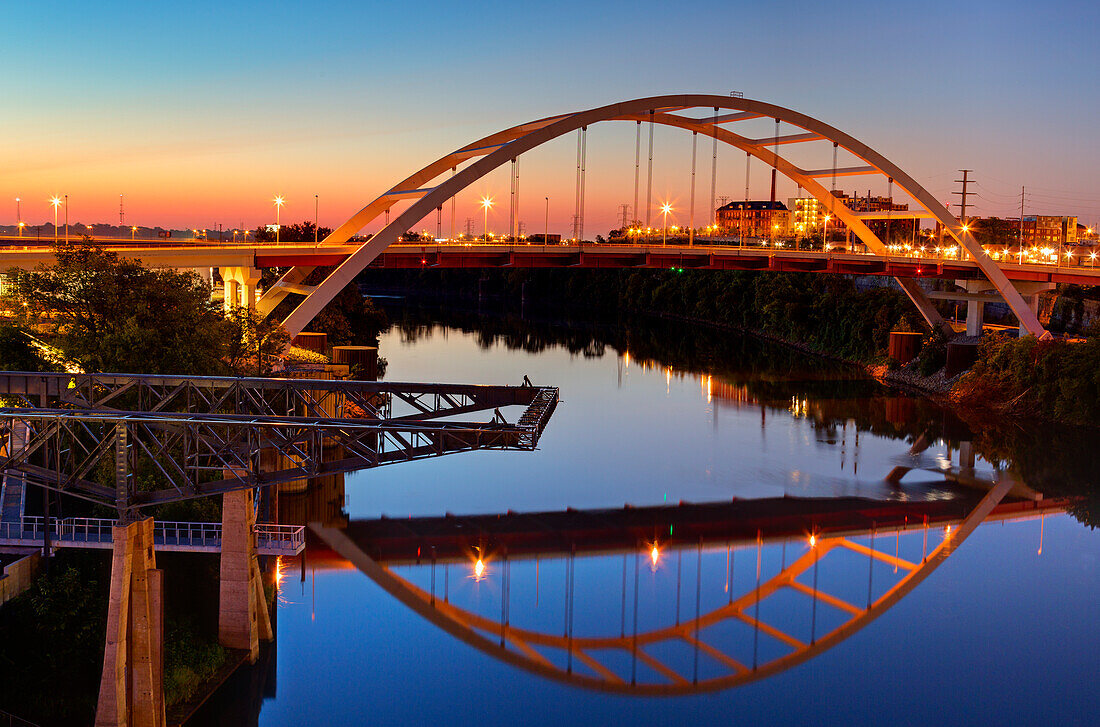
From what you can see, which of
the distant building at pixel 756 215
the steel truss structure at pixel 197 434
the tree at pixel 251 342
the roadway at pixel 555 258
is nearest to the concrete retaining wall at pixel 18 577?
the steel truss structure at pixel 197 434

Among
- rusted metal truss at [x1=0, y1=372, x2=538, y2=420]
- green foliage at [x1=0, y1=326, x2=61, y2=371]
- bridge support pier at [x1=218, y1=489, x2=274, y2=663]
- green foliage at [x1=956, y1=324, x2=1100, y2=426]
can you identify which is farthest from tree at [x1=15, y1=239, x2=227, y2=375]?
green foliage at [x1=956, y1=324, x2=1100, y2=426]

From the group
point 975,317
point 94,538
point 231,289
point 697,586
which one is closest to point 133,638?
point 94,538

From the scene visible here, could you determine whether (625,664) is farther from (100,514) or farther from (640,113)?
(640,113)

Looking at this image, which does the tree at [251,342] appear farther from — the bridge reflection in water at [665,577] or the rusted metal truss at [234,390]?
the rusted metal truss at [234,390]

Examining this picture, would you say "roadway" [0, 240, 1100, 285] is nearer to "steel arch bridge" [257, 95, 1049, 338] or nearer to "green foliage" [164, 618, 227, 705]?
"steel arch bridge" [257, 95, 1049, 338]

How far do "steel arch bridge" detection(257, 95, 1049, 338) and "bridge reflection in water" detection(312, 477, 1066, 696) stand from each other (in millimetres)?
11561

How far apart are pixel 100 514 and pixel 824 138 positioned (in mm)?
29458

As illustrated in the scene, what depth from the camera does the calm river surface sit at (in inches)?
631

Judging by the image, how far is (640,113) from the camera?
35219mm

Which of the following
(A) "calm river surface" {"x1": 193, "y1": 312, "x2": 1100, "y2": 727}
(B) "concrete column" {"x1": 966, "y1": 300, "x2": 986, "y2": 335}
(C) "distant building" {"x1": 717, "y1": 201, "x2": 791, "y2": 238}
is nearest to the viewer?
(A) "calm river surface" {"x1": 193, "y1": 312, "x2": 1100, "y2": 727}

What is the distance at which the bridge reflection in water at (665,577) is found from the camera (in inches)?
697

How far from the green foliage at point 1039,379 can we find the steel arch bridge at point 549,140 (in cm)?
318

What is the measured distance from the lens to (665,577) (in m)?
21.0

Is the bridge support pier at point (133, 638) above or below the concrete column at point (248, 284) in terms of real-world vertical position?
below
